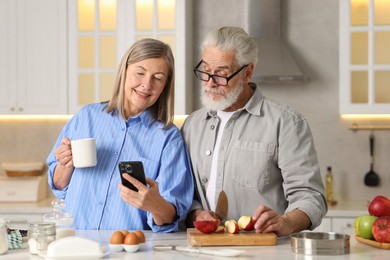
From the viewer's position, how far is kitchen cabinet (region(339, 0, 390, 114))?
509cm

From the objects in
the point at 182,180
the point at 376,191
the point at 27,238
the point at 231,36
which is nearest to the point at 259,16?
the point at 376,191

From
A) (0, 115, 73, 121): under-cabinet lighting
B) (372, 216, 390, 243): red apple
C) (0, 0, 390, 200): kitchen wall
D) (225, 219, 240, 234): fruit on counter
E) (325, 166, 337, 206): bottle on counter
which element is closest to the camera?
(372, 216, 390, 243): red apple

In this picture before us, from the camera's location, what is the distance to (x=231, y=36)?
10.4 ft

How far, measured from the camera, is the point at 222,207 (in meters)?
2.93

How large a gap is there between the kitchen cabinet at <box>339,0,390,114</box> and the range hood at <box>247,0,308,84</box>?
0.33m

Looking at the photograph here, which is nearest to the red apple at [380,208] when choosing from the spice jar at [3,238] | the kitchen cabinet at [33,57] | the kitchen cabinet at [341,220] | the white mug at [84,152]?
the white mug at [84,152]

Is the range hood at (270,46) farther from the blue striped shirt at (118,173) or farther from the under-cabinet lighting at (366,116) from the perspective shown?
the blue striped shirt at (118,173)

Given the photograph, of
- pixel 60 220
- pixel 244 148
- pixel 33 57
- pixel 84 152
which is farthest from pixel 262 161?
pixel 33 57

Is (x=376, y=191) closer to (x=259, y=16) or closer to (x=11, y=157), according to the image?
(x=259, y=16)

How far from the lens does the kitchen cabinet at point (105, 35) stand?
5.25 metres

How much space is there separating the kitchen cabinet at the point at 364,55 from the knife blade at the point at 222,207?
235 cm

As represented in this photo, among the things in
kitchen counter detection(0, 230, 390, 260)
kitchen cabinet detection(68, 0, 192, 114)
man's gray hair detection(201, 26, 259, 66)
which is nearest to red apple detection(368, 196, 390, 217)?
kitchen counter detection(0, 230, 390, 260)

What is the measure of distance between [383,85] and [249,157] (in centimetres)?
229

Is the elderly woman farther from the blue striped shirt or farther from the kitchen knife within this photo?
the kitchen knife
